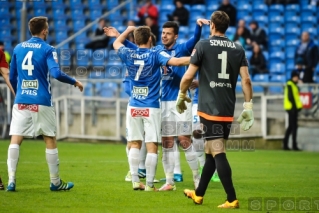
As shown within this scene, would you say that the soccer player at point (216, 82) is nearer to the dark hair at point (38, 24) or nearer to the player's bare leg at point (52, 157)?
the player's bare leg at point (52, 157)

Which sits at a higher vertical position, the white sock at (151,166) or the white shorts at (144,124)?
the white shorts at (144,124)

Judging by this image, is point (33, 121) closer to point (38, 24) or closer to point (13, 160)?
point (13, 160)

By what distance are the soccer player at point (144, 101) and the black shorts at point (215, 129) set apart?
5.57 feet

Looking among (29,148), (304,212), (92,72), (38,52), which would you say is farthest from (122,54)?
(92,72)

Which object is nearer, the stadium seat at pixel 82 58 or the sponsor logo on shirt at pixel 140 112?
the sponsor logo on shirt at pixel 140 112

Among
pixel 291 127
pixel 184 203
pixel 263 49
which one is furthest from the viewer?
pixel 263 49

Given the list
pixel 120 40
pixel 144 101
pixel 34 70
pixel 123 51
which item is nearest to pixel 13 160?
pixel 34 70

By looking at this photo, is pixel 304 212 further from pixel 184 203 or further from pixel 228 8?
pixel 228 8

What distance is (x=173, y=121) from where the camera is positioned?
34.9ft

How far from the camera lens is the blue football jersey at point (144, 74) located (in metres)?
9.79

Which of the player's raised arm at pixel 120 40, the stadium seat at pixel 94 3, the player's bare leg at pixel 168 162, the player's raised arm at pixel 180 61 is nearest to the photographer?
the player's raised arm at pixel 180 61

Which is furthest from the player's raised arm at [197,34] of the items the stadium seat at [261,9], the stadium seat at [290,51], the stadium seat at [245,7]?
the stadium seat at [245,7]

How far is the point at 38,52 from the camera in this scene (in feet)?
31.1

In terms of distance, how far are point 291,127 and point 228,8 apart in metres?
5.18
